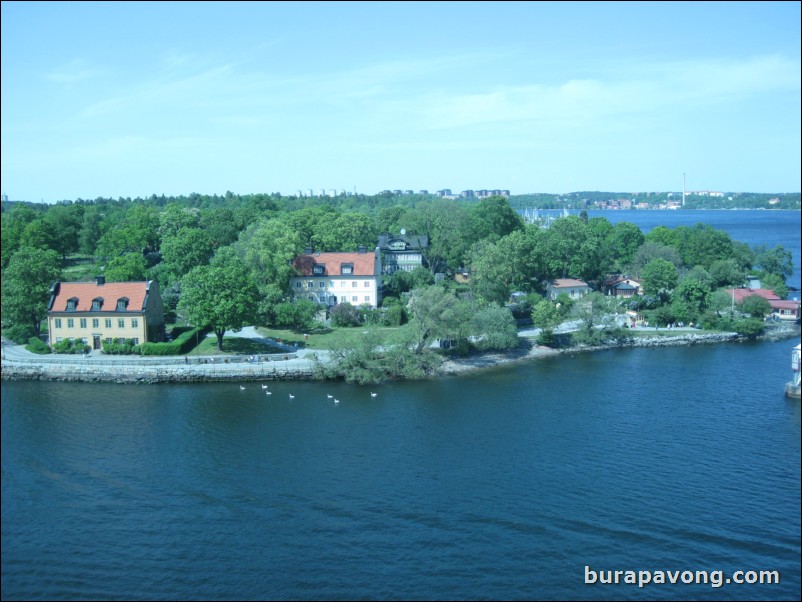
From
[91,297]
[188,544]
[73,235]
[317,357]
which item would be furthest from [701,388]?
[73,235]

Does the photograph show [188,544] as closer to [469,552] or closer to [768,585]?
[469,552]

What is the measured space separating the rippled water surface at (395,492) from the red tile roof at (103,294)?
17.1 feet

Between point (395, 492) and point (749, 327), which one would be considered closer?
point (395, 492)

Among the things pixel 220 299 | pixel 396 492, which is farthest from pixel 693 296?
pixel 396 492

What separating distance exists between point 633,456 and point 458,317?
39.3 ft

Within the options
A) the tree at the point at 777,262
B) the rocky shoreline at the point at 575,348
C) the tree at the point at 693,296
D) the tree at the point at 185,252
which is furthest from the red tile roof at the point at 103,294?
the tree at the point at 777,262

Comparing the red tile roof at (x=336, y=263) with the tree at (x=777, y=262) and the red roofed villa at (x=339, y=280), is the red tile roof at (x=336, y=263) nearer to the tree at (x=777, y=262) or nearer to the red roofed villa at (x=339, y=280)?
the red roofed villa at (x=339, y=280)

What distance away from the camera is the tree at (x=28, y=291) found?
1156 inches

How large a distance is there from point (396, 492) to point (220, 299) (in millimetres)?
14760

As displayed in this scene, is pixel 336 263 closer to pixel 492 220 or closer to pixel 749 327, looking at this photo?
pixel 492 220

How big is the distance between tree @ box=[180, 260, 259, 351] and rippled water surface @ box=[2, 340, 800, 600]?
4.06m

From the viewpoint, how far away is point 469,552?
13648mm

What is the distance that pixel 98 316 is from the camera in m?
29.0

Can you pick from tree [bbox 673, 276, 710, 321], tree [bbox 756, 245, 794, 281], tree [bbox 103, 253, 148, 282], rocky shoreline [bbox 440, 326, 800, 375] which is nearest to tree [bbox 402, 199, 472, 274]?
rocky shoreline [bbox 440, 326, 800, 375]
